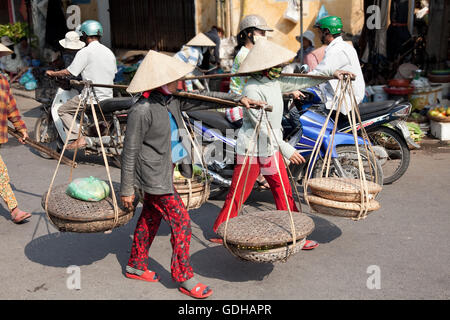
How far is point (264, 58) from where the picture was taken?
404cm

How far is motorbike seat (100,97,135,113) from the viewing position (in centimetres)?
657

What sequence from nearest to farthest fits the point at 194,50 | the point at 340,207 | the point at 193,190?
the point at 340,207 < the point at 193,190 < the point at 194,50

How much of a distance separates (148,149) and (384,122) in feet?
9.95

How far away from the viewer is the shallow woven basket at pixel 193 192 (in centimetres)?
432

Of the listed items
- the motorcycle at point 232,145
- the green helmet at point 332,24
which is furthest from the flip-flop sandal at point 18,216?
the green helmet at point 332,24

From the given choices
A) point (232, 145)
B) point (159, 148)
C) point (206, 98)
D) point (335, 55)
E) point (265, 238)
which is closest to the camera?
point (265, 238)

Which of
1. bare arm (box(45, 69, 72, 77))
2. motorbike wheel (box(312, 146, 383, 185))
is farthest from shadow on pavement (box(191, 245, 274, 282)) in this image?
bare arm (box(45, 69, 72, 77))

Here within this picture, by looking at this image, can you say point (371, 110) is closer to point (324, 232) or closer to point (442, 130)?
point (324, 232)

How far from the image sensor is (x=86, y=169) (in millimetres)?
7027

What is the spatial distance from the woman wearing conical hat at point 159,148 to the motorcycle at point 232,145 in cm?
169

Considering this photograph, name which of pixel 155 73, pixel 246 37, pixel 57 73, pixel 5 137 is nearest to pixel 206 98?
pixel 155 73

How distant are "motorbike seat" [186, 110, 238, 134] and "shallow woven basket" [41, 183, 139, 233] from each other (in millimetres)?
1887

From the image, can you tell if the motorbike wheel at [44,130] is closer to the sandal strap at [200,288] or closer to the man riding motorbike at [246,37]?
the man riding motorbike at [246,37]

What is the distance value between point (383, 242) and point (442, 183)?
6.00 ft
